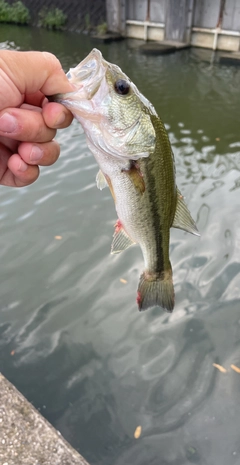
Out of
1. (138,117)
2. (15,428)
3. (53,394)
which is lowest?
(53,394)

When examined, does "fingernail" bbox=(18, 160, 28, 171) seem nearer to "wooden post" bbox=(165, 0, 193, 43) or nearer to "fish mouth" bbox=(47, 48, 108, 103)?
"fish mouth" bbox=(47, 48, 108, 103)

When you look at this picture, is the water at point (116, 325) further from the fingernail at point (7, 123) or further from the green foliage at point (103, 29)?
the green foliage at point (103, 29)

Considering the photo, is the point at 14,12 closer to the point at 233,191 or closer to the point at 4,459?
the point at 233,191

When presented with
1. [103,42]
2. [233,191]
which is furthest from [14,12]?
[233,191]

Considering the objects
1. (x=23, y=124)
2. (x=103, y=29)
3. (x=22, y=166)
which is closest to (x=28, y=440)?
(x=22, y=166)

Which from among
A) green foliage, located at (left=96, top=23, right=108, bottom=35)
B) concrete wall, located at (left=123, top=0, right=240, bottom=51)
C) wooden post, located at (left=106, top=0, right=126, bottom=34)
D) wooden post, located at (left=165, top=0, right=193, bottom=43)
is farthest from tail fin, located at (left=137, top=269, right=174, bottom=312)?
green foliage, located at (left=96, top=23, right=108, bottom=35)

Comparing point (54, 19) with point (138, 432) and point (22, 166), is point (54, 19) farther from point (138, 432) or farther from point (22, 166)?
point (138, 432)
